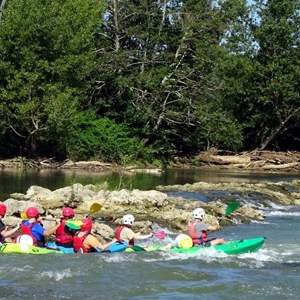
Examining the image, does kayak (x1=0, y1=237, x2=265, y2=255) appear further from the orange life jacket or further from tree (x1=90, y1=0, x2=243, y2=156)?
tree (x1=90, y1=0, x2=243, y2=156)

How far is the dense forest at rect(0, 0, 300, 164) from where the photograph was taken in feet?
127

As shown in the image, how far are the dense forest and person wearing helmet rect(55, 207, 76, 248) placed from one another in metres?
22.5

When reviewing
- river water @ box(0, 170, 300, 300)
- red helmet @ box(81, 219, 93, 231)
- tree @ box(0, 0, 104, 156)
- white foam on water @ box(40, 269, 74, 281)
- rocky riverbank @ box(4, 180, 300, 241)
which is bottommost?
rocky riverbank @ box(4, 180, 300, 241)

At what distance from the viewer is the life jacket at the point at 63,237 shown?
526 inches

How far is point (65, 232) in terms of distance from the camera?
528 inches

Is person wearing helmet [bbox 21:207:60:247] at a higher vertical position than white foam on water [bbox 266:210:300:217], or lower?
higher

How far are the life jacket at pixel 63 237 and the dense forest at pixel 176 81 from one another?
73.9ft

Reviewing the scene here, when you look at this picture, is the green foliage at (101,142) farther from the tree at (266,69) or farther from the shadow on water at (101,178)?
the tree at (266,69)

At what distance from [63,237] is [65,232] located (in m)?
0.10

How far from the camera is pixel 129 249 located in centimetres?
1335

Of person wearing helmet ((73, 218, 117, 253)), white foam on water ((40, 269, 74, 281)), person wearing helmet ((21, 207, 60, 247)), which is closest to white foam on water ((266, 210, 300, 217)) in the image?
person wearing helmet ((73, 218, 117, 253))

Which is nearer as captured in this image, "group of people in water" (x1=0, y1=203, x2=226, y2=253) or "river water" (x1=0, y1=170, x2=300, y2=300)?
"river water" (x1=0, y1=170, x2=300, y2=300)

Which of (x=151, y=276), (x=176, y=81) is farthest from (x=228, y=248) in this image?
(x=176, y=81)

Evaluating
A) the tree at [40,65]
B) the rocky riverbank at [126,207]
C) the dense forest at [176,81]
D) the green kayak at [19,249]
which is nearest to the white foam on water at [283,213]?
the rocky riverbank at [126,207]
